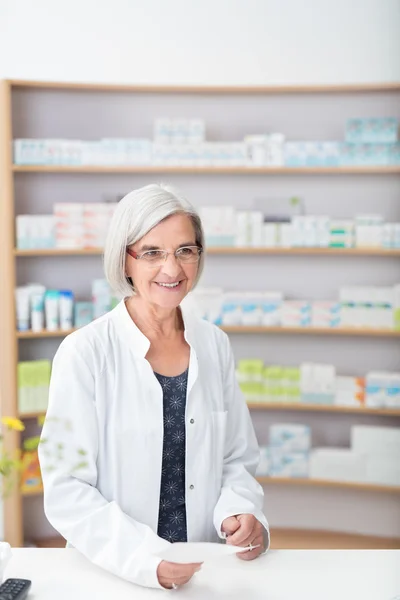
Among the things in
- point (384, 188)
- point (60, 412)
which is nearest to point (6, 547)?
point (60, 412)

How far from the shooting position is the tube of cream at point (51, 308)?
13.2ft

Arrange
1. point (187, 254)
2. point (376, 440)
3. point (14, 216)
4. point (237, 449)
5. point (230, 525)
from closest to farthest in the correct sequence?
point (230, 525) < point (187, 254) < point (237, 449) < point (376, 440) < point (14, 216)

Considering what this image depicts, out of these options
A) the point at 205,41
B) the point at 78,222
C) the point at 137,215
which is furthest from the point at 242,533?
the point at 205,41

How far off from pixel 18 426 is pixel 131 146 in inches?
122

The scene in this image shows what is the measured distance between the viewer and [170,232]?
6.08 feet

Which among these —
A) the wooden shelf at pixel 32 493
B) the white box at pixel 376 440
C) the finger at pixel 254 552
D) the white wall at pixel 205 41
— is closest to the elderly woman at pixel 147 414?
the finger at pixel 254 552

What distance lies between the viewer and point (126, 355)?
189cm

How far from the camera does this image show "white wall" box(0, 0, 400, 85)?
4.27 meters

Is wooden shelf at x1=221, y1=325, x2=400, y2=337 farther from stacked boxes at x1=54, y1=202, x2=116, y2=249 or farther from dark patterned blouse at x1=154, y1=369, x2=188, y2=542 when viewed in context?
dark patterned blouse at x1=154, y1=369, x2=188, y2=542

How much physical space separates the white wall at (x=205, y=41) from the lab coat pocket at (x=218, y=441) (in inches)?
116

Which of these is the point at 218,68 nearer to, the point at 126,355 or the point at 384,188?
the point at 384,188

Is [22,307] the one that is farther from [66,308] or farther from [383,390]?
[383,390]

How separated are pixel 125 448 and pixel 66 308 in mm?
2314

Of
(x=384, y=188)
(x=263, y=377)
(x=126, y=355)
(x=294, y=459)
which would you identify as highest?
(x=384, y=188)
